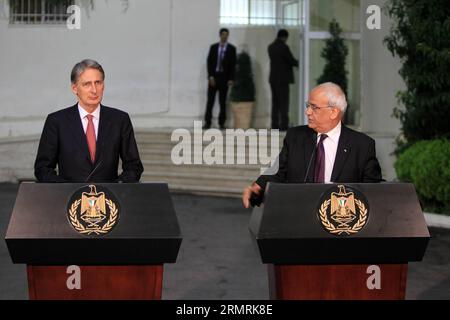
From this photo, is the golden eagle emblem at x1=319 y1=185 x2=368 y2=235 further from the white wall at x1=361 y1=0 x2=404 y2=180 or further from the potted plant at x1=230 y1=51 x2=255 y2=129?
the potted plant at x1=230 y1=51 x2=255 y2=129

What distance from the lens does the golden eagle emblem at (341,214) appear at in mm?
4613

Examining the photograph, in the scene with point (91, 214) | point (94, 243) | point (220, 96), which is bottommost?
point (94, 243)

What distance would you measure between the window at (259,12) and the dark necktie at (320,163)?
13394mm

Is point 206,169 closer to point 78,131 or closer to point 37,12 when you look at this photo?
point 37,12

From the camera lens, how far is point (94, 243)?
4629 mm

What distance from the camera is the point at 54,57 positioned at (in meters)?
17.7

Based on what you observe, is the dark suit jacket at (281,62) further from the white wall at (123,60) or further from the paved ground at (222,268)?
the paved ground at (222,268)

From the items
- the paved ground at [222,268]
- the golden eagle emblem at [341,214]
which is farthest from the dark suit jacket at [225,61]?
the golden eagle emblem at [341,214]

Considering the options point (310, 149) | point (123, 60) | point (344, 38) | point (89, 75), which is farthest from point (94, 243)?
point (123, 60)

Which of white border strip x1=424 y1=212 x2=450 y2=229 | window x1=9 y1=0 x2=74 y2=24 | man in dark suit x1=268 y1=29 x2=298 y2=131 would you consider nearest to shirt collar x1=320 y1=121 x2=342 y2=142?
white border strip x1=424 y1=212 x2=450 y2=229

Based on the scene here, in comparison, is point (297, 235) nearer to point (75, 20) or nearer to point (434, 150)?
point (434, 150)

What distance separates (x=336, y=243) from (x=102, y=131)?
1559mm

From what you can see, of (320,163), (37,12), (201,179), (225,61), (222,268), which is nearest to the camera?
(320,163)
